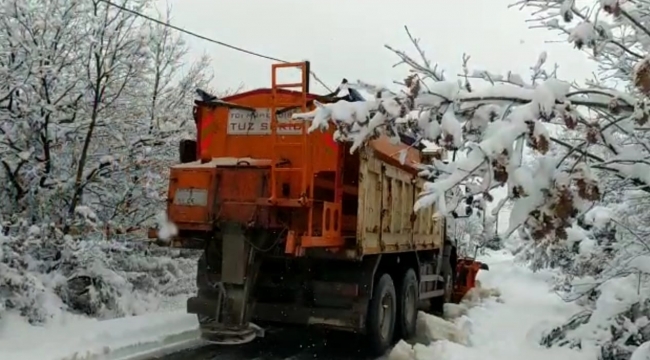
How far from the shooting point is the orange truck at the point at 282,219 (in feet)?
26.1

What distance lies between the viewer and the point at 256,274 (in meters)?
8.30

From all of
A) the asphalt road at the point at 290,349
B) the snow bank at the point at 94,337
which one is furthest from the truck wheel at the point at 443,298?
the snow bank at the point at 94,337

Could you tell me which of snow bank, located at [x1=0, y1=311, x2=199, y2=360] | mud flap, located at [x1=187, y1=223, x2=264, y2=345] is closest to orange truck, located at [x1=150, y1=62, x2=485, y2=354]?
mud flap, located at [x1=187, y1=223, x2=264, y2=345]

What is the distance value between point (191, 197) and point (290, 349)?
2.48 m

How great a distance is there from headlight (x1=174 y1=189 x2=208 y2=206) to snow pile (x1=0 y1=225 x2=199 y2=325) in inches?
85.2

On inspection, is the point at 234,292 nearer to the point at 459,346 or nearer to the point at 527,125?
the point at 459,346

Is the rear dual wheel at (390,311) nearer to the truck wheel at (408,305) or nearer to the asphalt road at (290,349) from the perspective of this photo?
the truck wheel at (408,305)

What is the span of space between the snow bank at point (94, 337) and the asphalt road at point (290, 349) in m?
0.48

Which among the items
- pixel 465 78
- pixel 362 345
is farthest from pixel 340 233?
pixel 465 78

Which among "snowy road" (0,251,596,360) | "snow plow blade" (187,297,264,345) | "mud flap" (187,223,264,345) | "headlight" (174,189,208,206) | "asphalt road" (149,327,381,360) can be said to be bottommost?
"asphalt road" (149,327,381,360)

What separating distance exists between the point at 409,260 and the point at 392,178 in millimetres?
1933

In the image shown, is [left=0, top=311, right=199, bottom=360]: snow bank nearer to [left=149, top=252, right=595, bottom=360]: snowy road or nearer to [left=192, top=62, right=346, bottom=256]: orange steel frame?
[left=149, top=252, right=595, bottom=360]: snowy road

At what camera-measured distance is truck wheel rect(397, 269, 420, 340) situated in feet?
33.5

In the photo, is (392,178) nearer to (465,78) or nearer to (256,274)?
(256,274)
